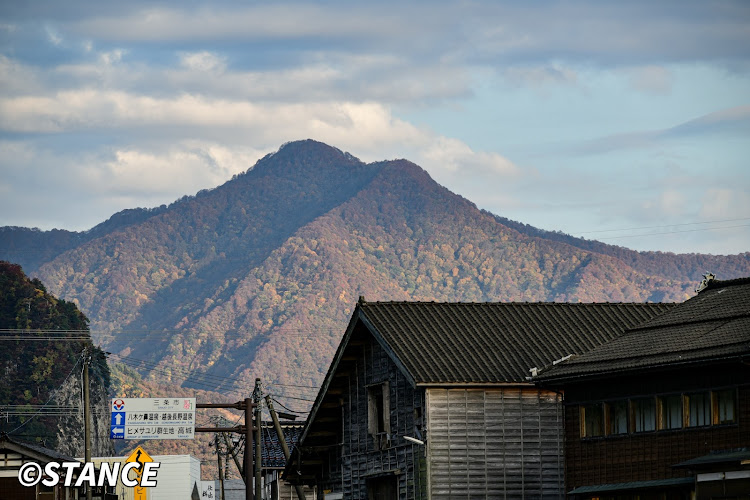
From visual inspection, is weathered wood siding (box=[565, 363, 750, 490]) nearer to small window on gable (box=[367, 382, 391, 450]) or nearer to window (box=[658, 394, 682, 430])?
window (box=[658, 394, 682, 430])

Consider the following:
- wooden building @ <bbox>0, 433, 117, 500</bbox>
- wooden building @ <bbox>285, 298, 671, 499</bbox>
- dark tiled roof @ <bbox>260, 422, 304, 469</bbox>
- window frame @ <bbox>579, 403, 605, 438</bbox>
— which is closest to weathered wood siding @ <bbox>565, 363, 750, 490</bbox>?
window frame @ <bbox>579, 403, 605, 438</bbox>

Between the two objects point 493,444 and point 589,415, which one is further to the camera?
point 493,444

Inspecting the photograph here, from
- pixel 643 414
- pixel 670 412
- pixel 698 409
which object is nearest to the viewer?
pixel 698 409

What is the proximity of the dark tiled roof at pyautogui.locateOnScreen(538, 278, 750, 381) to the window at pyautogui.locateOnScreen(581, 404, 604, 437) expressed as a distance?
1.26 m

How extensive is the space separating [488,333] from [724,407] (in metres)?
12.5

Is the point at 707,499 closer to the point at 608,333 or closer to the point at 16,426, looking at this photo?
the point at 608,333

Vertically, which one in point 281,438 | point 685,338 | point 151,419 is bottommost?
point 281,438

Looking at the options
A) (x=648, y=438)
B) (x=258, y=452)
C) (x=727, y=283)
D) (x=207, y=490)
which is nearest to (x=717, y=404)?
(x=648, y=438)

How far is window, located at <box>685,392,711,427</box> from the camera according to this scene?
3616 centimetres

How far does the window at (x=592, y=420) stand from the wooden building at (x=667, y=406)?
3cm

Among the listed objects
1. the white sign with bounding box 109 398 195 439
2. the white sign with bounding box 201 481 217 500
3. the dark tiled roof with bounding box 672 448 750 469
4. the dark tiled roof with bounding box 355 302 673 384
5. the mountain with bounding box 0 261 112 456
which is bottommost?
the white sign with bounding box 201 481 217 500

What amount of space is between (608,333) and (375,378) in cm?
855

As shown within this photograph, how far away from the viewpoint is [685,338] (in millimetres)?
37875

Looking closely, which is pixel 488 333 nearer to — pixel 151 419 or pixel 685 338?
→ pixel 685 338
